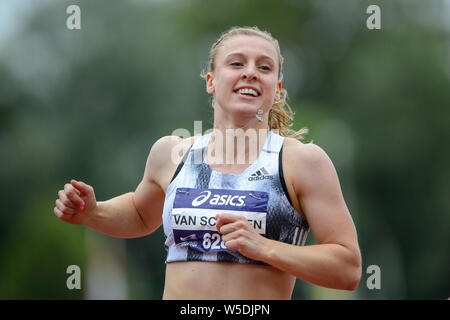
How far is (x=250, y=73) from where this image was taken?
3.80m

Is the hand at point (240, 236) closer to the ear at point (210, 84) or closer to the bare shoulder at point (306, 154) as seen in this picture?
the bare shoulder at point (306, 154)

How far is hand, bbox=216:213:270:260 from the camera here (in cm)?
327

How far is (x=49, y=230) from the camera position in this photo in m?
17.2

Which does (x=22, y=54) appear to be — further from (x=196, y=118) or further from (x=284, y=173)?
(x=284, y=173)

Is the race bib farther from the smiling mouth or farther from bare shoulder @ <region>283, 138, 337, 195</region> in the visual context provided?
the smiling mouth

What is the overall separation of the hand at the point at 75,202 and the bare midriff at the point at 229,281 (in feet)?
2.28

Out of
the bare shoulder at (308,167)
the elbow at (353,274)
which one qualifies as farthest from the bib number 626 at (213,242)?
the elbow at (353,274)

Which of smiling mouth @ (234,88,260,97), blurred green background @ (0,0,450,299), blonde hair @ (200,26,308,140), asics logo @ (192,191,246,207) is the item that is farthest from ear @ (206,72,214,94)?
blurred green background @ (0,0,450,299)

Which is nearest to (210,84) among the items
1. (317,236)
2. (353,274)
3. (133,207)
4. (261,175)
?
(261,175)

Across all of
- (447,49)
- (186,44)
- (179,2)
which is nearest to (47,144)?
(186,44)

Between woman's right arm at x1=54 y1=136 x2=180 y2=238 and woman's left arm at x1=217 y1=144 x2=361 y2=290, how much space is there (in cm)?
82

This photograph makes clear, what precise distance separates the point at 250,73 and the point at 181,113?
14.9 metres

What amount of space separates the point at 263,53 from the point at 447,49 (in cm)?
1913

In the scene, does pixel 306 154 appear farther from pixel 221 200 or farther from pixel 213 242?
pixel 213 242
